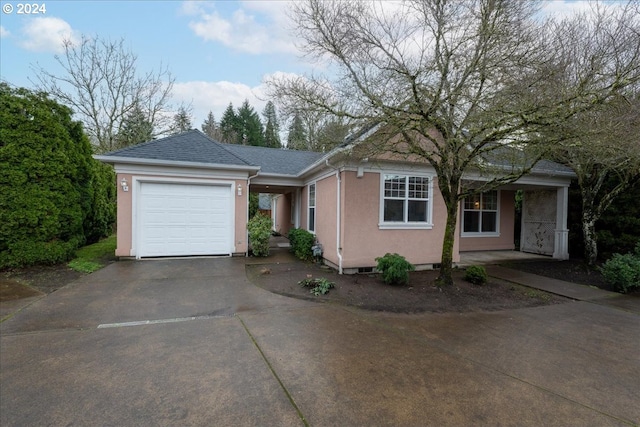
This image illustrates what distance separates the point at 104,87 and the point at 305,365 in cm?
2210

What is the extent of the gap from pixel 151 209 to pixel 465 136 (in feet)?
28.3

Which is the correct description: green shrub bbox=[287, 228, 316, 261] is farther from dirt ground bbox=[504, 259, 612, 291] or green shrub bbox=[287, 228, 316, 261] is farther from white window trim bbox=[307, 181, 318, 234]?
dirt ground bbox=[504, 259, 612, 291]

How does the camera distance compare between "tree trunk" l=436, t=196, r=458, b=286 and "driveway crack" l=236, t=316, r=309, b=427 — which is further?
"tree trunk" l=436, t=196, r=458, b=286

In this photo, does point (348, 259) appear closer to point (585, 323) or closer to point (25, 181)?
point (585, 323)

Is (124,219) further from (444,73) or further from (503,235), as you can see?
(503,235)

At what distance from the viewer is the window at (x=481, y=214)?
37.7 ft

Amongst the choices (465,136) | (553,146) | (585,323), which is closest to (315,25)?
(465,136)

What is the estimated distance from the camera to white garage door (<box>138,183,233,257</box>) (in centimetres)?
875

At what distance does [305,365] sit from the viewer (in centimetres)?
312

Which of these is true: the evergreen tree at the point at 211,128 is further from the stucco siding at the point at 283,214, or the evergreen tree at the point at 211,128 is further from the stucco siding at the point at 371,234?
the stucco siding at the point at 371,234

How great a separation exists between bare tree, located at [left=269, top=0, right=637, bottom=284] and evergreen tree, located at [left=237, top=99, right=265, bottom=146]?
3200 cm

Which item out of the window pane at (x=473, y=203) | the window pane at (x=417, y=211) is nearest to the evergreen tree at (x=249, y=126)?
the window pane at (x=473, y=203)

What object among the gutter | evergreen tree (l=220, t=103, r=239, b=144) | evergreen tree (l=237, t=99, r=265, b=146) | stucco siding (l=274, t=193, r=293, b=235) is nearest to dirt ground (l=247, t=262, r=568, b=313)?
the gutter

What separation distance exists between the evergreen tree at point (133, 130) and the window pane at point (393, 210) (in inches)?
713
